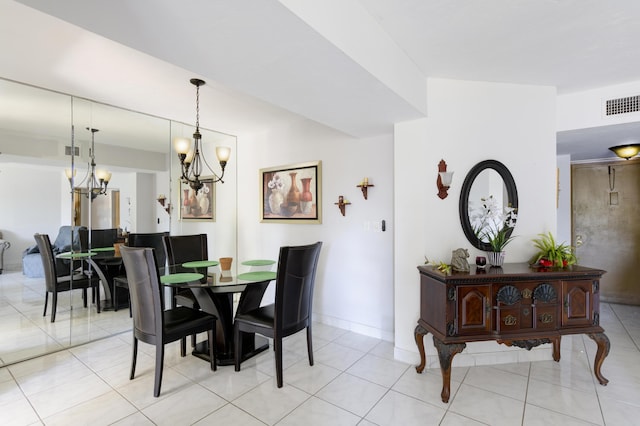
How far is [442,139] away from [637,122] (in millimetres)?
1819

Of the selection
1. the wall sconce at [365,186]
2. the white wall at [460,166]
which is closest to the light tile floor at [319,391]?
the white wall at [460,166]

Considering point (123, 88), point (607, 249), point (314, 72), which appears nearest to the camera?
point (314, 72)

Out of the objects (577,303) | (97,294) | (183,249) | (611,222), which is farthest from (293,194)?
(611,222)

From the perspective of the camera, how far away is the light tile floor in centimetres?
201

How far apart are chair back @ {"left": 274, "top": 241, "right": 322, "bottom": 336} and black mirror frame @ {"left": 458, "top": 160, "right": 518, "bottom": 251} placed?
4.29 feet

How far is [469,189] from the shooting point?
2.68 meters

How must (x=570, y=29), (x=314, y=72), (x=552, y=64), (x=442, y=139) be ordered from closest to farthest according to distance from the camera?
1. (x=314, y=72)
2. (x=570, y=29)
3. (x=552, y=64)
4. (x=442, y=139)

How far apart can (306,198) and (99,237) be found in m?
2.37

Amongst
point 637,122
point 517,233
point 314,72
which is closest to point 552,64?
point 637,122

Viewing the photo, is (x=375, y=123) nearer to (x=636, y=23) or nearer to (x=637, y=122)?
(x=636, y=23)

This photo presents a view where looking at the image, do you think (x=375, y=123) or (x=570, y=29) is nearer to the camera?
(x=570, y=29)

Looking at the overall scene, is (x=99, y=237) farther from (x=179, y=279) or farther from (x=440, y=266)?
(x=440, y=266)

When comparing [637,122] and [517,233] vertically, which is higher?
[637,122]

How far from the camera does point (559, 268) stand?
246cm
